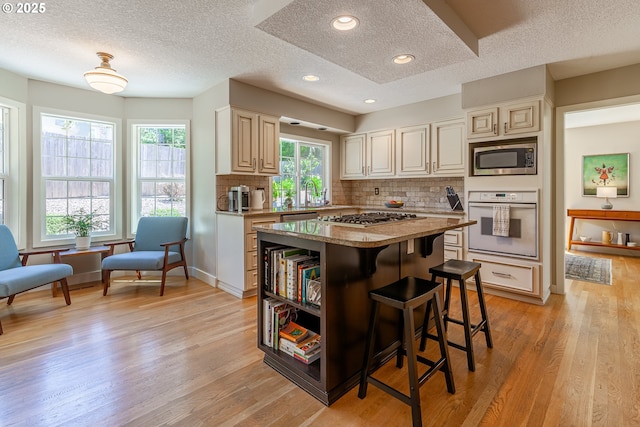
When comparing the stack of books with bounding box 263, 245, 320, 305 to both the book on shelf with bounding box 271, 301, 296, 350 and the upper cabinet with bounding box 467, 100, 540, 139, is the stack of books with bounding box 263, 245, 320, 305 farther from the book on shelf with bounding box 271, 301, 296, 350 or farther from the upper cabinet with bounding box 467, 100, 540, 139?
the upper cabinet with bounding box 467, 100, 540, 139

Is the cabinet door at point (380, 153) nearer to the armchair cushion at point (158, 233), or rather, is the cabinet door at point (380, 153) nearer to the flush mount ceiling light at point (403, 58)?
the flush mount ceiling light at point (403, 58)

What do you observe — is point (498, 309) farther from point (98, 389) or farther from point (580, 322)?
point (98, 389)

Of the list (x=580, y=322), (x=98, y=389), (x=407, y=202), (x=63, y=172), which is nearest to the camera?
(x=98, y=389)

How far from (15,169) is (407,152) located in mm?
4948

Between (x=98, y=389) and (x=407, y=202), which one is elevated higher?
(x=407, y=202)

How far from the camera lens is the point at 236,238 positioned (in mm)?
3740

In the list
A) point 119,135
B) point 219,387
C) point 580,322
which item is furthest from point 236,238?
point 580,322

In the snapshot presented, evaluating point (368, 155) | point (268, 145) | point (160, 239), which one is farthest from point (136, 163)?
point (368, 155)

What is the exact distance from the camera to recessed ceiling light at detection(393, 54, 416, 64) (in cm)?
262

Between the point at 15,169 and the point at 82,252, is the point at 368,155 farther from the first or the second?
the point at 15,169

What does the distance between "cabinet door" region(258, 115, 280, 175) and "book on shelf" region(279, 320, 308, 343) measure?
94.4 inches

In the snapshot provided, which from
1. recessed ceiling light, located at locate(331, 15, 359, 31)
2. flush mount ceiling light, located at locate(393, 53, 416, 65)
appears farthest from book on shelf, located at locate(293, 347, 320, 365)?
flush mount ceiling light, located at locate(393, 53, 416, 65)

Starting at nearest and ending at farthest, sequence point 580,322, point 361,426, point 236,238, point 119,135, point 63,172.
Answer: point 361,426
point 580,322
point 236,238
point 63,172
point 119,135

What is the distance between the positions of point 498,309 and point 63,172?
537cm
